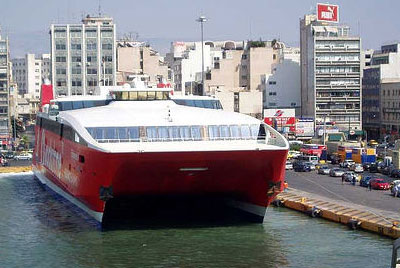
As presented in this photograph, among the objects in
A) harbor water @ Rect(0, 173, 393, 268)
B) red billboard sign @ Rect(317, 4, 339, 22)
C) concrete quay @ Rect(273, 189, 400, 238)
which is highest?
red billboard sign @ Rect(317, 4, 339, 22)

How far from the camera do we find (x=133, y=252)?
1256 inches

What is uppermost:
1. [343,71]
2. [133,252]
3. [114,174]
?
[343,71]

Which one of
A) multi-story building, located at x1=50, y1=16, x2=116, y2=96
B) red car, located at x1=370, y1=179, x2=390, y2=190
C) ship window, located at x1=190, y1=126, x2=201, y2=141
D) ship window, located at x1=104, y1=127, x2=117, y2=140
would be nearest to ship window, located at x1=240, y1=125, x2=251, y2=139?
→ ship window, located at x1=190, y1=126, x2=201, y2=141

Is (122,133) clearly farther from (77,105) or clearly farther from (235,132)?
(77,105)

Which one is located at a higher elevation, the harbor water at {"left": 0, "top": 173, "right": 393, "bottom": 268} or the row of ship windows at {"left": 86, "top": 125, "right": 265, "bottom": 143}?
the row of ship windows at {"left": 86, "top": 125, "right": 265, "bottom": 143}

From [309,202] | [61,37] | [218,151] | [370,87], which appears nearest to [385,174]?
[309,202]

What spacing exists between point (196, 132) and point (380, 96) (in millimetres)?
64008

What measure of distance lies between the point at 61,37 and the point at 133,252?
241 feet

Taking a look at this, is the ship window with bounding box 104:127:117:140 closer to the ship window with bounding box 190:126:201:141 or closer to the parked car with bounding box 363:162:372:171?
the ship window with bounding box 190:126:201:141

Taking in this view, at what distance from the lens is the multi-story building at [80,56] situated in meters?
102

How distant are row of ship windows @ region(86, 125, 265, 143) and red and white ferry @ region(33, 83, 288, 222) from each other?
0.04 metres

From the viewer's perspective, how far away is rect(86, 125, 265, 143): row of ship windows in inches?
1382

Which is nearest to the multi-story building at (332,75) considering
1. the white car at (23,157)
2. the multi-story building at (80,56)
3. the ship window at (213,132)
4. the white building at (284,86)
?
the white building at (284,86)

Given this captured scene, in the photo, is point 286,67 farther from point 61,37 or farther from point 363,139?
point 61,37
